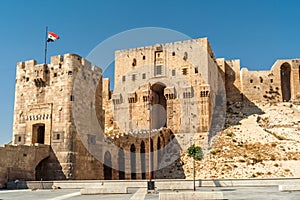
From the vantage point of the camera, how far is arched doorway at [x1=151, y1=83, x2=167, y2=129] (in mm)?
46250

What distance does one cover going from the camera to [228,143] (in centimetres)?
3897

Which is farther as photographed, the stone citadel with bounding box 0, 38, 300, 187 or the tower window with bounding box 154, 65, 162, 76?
the tower window with bounding box 154, 65, 162, 76

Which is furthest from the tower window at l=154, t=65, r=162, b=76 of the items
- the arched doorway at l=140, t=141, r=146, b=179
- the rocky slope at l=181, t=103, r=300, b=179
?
the arched doorway at l=140, t=141, r=146, b=179

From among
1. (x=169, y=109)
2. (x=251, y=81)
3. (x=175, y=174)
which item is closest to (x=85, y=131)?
(x=175, y=174)

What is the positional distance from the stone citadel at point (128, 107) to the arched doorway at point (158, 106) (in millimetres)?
144

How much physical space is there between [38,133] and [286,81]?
4412 centimetres

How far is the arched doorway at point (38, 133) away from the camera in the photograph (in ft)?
94.2

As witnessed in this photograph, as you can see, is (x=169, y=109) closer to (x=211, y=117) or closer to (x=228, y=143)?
(x=211, y=117)

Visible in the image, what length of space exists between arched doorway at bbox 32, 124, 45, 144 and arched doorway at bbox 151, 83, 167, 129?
18.5 metres

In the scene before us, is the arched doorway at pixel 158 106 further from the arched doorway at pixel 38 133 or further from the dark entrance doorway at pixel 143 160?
the arched doorway at pixel 38 133

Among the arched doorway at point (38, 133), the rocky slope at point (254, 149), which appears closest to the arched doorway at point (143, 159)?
the rocky slope at point (254, 149)

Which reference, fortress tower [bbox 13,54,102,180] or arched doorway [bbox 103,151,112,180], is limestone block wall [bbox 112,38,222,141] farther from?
fortress tower [bbox 13,54,102,180]

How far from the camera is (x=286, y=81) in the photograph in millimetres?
58438

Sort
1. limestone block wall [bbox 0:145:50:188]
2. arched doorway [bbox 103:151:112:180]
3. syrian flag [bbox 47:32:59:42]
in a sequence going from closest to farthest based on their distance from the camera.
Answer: limestone block wall [bbox 0:145:50:188] < syrian flag [bbox 47:32:59:42] < arched doorway [bbox 103:151:112:180]
